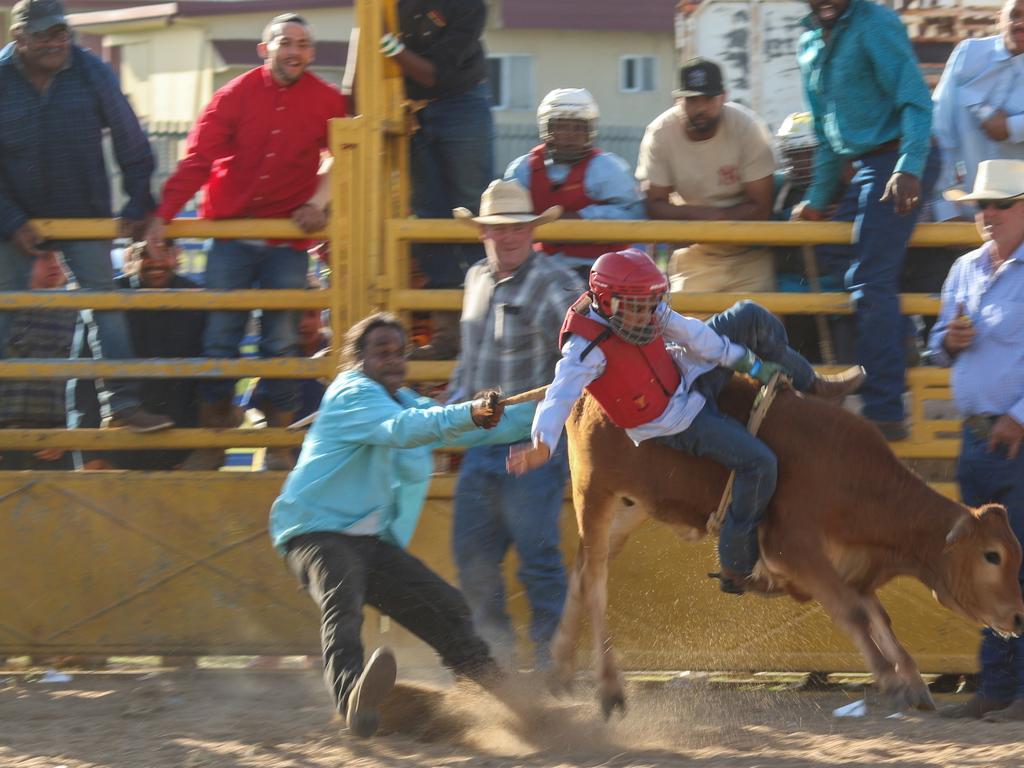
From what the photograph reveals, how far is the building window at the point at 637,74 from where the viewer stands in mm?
25266

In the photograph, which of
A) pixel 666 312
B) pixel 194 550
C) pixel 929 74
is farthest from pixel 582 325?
pixel 929 74

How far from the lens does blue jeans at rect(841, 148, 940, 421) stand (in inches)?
247

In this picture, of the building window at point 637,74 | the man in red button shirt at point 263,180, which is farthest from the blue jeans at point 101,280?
the building window at point 637,74

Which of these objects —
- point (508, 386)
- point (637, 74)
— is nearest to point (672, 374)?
point (508, 386)

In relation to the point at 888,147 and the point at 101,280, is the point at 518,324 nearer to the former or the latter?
the point at 888,147

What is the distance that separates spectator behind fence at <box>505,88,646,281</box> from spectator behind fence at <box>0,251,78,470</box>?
2.22m

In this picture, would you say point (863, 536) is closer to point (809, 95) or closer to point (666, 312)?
point (666, 312)

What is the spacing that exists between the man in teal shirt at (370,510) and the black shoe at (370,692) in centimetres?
13

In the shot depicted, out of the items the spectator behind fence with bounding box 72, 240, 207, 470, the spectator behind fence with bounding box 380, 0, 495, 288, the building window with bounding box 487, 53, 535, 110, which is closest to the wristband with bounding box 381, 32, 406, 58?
the spectator behind fence with bounding box 380, 0, 495, 288

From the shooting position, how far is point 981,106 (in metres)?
7.06

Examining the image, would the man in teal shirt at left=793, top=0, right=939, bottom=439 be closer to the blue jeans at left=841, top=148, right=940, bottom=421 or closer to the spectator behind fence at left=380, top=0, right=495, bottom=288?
the blue jeans at left=841, top=148, right=940, bottom=421

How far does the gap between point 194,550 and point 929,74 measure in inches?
311

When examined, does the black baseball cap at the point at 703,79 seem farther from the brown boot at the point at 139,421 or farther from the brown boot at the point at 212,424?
the brown boot at the point at 139,421

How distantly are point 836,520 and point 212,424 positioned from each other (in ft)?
10.1
